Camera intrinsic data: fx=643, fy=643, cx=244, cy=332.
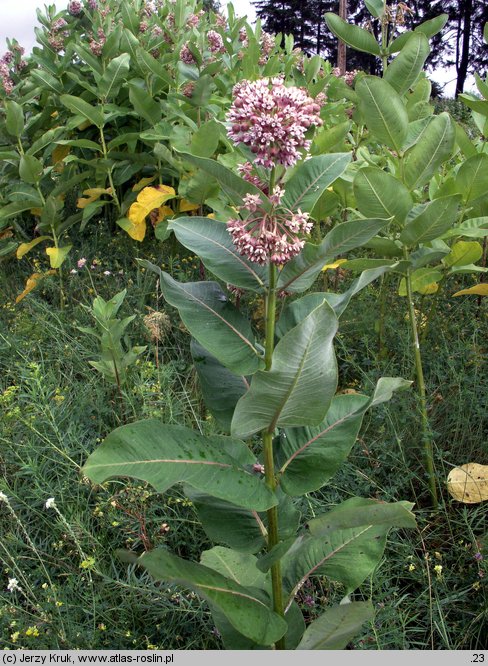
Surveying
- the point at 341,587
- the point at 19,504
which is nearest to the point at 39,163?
the point at 19,504

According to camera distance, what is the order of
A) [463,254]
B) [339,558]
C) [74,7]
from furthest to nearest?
[74,7]
[463,254]
[339,558]

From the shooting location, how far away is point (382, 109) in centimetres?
222

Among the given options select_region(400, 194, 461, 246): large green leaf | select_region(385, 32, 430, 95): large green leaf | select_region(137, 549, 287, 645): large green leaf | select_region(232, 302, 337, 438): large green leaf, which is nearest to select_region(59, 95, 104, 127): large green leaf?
select_region(385, 32, 430, 95): large green leaf

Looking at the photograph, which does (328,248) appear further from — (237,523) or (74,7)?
(74,7)

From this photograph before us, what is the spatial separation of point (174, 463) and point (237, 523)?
315 mm

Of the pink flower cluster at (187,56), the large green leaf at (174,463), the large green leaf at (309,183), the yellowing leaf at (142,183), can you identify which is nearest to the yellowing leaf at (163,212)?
the yellowing leaf at (142,183)

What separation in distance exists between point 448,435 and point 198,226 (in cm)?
168

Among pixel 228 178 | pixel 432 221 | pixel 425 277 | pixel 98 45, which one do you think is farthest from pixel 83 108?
pixel 228 178

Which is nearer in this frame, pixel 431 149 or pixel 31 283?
pixel 431 149

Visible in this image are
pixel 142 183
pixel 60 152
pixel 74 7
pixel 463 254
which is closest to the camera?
pixel 463 254

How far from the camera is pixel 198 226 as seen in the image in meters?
1.53

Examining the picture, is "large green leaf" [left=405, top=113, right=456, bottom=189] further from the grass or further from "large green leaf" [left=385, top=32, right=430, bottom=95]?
the grass

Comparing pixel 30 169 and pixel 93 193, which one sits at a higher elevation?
pixel 30 169

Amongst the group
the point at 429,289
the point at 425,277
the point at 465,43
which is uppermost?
the point at 465,43
